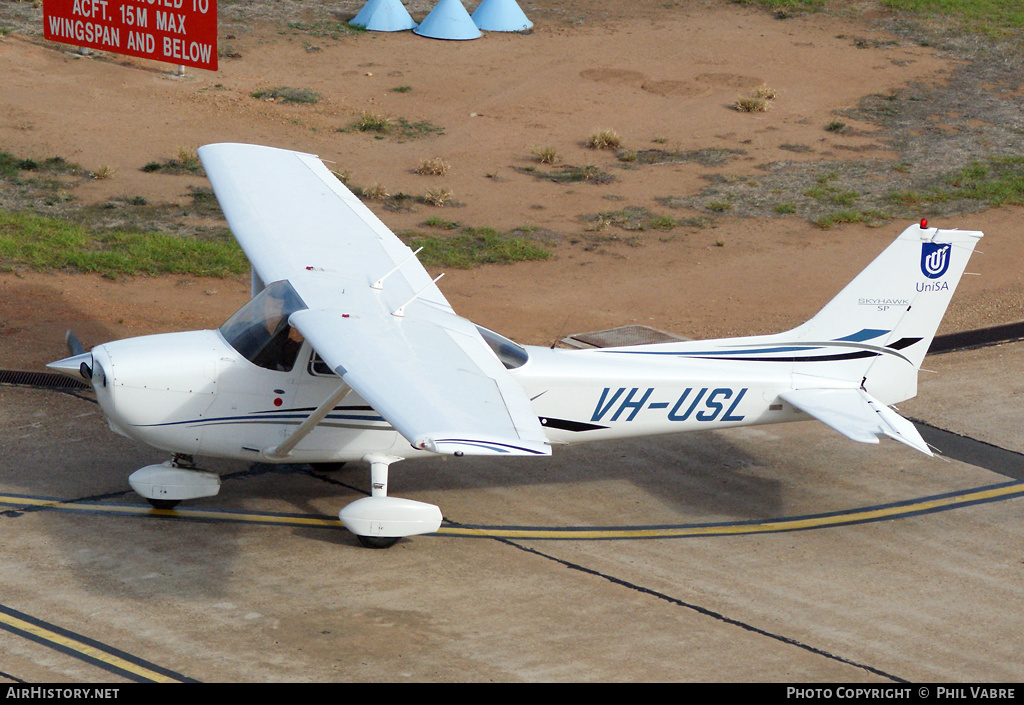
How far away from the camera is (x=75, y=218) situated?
2030 cm

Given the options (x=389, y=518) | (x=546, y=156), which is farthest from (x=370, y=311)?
(x=546, y=156)

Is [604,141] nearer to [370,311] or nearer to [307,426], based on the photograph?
[370,311]

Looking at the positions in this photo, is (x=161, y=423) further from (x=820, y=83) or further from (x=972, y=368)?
(x=820, y=83)

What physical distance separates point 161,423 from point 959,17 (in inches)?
1437

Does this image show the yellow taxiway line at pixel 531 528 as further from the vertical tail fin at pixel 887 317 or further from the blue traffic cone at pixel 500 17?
the blue traffic cone at pixel 500 17

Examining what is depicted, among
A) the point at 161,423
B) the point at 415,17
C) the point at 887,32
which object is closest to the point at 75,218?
the point at 161,423

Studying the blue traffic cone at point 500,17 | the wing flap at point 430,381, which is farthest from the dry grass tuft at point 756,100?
the wing flap at point 430,381

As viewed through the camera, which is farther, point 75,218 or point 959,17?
point 959,17

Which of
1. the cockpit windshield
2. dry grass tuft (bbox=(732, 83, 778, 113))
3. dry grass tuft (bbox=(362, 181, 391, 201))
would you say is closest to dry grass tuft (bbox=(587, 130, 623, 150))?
dry grass tuft (bbox=(732, 83, 778, 113))

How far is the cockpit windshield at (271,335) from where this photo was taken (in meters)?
10.7

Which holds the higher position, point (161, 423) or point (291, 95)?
point (291, 95)

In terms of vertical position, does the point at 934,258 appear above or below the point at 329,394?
above

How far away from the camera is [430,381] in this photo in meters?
9.20

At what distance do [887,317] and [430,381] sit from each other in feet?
17.8
